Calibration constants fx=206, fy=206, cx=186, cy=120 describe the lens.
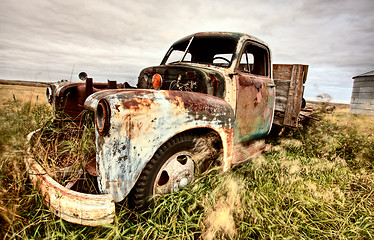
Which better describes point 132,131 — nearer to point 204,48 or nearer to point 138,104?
point 138,104

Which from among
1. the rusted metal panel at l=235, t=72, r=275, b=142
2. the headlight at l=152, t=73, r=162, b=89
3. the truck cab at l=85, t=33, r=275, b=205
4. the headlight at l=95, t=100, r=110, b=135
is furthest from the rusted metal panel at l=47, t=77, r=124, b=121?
the rusted metal panel at l=235, t=72, r=275, b=142

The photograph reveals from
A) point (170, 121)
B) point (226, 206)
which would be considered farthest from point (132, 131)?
point (226, 206)

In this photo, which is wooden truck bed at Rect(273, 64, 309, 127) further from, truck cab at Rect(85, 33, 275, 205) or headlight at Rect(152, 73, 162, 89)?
headlight at Rect(152, 73, 162, 89)

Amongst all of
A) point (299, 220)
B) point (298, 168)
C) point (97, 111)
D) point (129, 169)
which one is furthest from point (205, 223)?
point (298, 168)

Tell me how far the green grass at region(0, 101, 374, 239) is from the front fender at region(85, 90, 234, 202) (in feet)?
1.09

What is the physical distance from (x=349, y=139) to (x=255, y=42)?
107 inches

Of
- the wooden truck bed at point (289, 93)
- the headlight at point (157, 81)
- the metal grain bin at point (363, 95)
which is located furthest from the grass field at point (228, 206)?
the metal grain bin at point (363, 95)

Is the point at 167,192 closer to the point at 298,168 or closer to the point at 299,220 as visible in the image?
the point at 299,220

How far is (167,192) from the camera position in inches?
71.8

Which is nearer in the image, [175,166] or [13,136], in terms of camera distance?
[175,166]

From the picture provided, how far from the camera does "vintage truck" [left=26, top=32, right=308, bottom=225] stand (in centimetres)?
137

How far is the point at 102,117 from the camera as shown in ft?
4.67

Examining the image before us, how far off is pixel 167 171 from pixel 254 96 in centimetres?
165

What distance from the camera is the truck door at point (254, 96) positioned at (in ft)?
8.46
